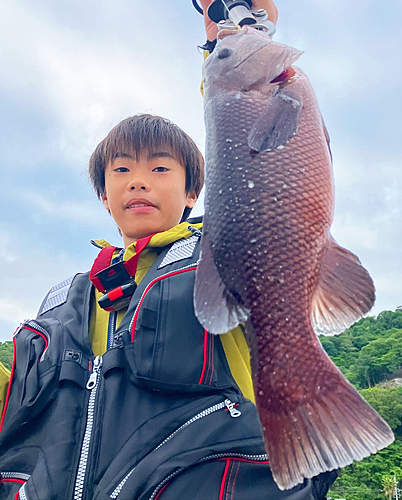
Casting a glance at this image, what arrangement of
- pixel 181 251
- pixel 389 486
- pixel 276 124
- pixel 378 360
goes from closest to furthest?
pixel 276 124
pixel 181 251
pixel 389 486
pixel 378 360

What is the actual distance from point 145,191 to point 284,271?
1.24m

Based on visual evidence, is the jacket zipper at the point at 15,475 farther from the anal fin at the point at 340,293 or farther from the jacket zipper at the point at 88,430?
the anal fin at the point at 340,293

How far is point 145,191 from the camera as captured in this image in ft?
7.70

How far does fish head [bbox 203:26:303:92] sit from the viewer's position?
1.60 m

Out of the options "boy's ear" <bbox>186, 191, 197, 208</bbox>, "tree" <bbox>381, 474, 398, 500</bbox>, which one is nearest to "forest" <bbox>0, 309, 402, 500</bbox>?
"tree" <bbox>381, 474, 398, 500</bbox>

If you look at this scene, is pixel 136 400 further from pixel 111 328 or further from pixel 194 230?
pixel 194 230

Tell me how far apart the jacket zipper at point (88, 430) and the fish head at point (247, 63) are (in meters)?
1.24

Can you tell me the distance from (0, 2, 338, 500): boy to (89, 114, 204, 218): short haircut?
52 centimetres

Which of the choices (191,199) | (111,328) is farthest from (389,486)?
(111,328)

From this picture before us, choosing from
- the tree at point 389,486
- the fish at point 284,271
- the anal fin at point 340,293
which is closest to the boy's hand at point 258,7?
the fish at point 284,271

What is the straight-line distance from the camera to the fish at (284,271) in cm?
112

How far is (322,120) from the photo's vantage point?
1617 mm

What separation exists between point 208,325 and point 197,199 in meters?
1.69

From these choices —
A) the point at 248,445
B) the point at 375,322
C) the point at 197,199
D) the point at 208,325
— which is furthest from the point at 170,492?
the point at 375,322
